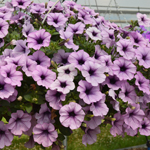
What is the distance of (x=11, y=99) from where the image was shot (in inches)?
40.7

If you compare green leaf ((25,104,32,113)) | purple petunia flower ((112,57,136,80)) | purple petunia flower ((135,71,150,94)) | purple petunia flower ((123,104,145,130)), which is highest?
purple petunia flower ((112,57,136,80))

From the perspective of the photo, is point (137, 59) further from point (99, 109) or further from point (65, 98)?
point (65, 98)

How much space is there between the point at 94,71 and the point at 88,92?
12cm

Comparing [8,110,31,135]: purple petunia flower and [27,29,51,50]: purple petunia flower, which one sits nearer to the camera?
[8,110,31,135]: purple petunia flower

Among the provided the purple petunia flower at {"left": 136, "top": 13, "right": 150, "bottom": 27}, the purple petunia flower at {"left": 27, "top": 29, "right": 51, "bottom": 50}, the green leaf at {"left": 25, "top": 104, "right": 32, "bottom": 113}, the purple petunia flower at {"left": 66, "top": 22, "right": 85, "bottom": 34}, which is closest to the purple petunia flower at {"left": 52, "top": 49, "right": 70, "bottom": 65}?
the purple petunia flower at {"left": 27, "top": 29, "right": 51, "bottom": 50}

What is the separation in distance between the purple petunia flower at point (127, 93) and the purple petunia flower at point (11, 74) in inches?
23.8

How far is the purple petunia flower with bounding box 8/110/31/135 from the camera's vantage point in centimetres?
103

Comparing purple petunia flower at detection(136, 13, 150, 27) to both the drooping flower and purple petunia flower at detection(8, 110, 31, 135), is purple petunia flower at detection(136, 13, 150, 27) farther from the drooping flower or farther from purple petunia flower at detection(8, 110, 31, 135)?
purple petunia flower at detection(8, 110, 31, 135)

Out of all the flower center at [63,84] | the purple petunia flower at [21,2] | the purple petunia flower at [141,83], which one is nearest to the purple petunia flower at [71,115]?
the flower center at [63,84]

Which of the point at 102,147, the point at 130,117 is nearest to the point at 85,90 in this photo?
the point at 130,117

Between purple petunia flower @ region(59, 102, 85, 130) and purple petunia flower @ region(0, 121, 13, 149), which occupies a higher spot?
purple petunia flower @ region(59, 102, 85, 130)

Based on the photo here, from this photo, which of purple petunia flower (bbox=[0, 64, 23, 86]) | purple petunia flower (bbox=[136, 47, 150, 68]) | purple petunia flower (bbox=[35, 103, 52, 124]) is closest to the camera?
purple petunia flower (bbox=[0, 64, 23, 86])

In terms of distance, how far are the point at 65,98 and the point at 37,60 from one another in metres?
0.29

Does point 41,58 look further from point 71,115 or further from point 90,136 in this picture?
point 90,136
